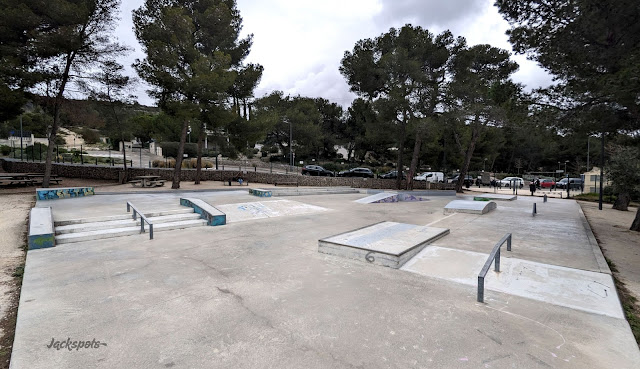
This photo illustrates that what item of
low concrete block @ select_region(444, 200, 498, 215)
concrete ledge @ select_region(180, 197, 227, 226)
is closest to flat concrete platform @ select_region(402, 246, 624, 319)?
concrete ledge @ select_region(180, 197, 227, 226)

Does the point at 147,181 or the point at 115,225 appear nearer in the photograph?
the point at 115,225

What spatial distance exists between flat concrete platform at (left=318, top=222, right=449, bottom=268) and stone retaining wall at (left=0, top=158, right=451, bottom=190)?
2049cm

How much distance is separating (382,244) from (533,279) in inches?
101

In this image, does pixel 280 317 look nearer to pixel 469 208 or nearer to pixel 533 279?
pixel 533 279

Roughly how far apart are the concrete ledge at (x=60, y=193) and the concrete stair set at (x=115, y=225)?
6.37 meters

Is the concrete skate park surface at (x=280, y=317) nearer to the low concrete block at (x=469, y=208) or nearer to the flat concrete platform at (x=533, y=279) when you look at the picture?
the flat concrete platform at (x=533, y=279)

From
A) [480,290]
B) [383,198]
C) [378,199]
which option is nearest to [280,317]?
[480,290]

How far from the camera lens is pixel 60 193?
12617 millimetres

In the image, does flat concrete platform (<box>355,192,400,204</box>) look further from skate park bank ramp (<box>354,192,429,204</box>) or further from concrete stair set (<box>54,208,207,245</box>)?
concrete stair set (<box>54,208,207,245</box>)

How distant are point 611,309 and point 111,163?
3283 centimetres

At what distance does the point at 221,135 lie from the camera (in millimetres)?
23109

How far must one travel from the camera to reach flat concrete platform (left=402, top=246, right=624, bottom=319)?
398cm

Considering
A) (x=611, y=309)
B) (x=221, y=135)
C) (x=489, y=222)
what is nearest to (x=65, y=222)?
(x=611, y=309)

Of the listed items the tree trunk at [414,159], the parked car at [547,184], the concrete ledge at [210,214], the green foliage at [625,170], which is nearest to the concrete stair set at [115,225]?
the concrete ledge at [210,214]
